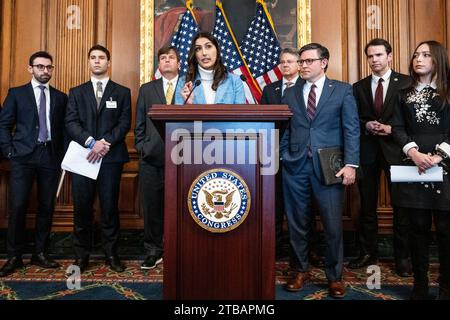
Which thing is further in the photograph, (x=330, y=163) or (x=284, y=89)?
(x=284, y=89)

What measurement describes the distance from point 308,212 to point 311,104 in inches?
30.6

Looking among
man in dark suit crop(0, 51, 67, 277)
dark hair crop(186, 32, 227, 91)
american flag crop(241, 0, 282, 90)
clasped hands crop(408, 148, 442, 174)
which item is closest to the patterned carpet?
man in dark suit crop(0, 51, 67, 277)

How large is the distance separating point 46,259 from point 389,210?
3.40m

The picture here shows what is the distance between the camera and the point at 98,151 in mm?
3443

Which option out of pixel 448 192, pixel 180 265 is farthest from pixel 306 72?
pixel 180 265

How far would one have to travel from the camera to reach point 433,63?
8.32ft

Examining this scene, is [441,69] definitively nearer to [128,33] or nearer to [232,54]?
[232,54]

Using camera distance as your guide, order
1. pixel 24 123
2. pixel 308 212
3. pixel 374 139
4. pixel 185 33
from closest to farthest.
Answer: pixel 308 212
pixel 374 139
pixel 24 123
pixel 185 33

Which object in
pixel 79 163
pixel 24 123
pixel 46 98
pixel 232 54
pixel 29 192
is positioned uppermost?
pixel 232 54

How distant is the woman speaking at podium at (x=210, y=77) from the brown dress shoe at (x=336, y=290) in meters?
1.40

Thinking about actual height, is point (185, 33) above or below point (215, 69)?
above

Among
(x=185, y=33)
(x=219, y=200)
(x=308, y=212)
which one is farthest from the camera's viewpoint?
(x=185, y=33)

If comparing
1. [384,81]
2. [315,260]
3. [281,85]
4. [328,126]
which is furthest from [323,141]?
[315,260]
